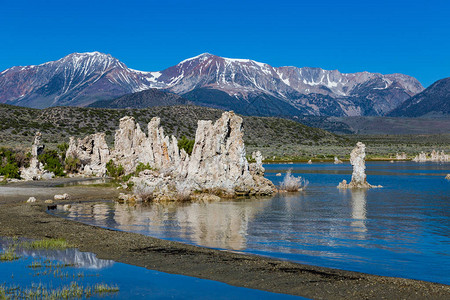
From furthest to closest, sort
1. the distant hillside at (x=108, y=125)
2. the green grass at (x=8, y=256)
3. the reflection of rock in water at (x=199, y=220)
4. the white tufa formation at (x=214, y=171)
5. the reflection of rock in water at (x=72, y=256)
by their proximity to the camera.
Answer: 1. the distant hillside at (x=108, y=125)
2. the white tufa formation at (x=214, y=171)
3. the reflection of rock in water at (x=199, y=220)
4. the green grass at (x=8, y=256)
5. the reflection of rock in water at (x=72, y=256)

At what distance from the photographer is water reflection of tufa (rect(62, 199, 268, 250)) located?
73.8 feet

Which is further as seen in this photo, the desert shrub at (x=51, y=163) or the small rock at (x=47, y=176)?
the desert shrub at (x=51, y=163)

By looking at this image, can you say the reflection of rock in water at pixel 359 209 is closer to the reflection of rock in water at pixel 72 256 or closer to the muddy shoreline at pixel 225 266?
the muddy shoreline at pixel 225 266

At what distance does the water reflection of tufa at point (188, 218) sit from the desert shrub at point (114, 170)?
2349 centimetres

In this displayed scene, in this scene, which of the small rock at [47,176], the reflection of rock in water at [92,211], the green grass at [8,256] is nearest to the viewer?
the green grass at [8,256]

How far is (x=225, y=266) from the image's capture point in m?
16.3

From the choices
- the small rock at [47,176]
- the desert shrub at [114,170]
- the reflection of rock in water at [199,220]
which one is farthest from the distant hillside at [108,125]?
the reflection of rock in water at [199,220]

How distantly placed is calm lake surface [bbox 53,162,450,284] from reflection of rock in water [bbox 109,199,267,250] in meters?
0.04

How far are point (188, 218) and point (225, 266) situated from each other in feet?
40.3

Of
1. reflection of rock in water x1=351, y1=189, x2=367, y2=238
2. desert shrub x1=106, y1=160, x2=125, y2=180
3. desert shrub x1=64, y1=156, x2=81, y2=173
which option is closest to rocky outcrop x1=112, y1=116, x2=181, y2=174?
desert shrub x1=106, y1=160, x2=125, y2=180

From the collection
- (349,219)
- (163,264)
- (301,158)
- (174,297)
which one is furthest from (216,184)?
(301,158)

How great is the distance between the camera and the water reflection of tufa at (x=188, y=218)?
2250cm

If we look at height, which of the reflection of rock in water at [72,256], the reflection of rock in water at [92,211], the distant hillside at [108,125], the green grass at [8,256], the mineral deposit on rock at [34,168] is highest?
the distant hillside at [108,125]

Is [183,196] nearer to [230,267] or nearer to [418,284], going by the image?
[230,267]
